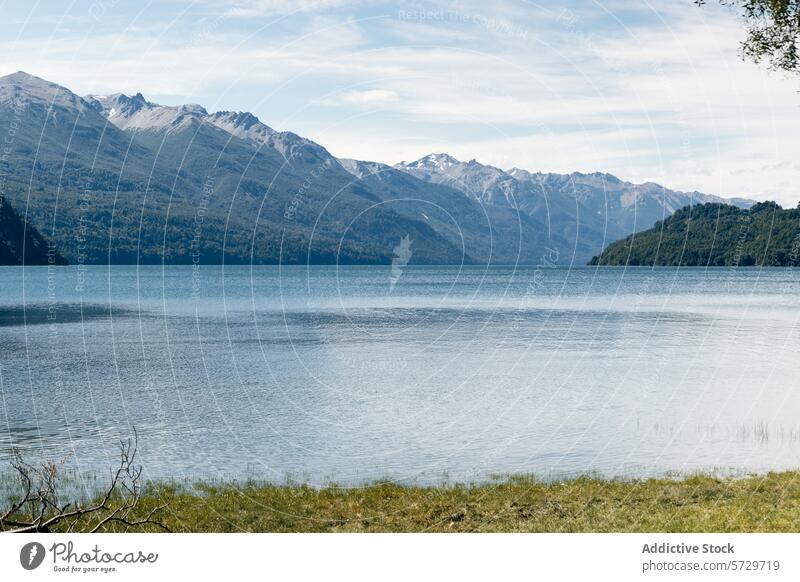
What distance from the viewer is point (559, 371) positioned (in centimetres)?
5594

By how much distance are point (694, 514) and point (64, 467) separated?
67.7 ft

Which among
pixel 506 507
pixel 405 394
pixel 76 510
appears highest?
pixel 76 510

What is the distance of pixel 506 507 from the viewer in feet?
67.7

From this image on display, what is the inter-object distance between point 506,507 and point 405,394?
89.3ft

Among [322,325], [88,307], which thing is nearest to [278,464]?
[322,325]

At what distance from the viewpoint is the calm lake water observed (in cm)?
3061

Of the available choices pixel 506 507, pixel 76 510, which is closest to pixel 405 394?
pixel 506 507

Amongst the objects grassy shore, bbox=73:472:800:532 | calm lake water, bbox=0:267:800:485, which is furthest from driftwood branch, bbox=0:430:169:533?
calm lake water, bbox=0:267:800:485

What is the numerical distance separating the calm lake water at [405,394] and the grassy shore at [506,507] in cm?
348

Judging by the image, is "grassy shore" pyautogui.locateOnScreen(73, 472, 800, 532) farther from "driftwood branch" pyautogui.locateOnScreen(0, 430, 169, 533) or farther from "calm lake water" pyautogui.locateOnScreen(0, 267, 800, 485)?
"calm lake water" pyautogui.locateOnScreen(0, 267, 800, 485)

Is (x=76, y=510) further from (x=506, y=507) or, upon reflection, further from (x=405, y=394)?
(x=405, y=394)

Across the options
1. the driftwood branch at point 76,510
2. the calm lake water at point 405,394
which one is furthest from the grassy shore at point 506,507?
the calm lake water at point 405,394
